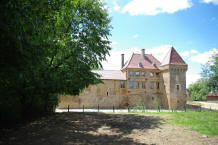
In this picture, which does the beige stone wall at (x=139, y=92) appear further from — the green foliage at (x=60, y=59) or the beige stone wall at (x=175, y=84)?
the green foliage at (x=60, y=59)

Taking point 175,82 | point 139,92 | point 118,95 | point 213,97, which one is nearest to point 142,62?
point 139,92

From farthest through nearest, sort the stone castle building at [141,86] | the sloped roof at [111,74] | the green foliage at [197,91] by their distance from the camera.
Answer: the green foliage at [197,91], the sloped roof at [111,74], the stone castle building at [141,86]

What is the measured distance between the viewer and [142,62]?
127 ft

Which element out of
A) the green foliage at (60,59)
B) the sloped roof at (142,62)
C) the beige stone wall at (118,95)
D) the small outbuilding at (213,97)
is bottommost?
the small outbuilding at (213,97)

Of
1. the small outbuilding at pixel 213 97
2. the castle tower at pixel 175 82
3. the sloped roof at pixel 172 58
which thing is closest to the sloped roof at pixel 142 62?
the sloped roof at pixel 172 58

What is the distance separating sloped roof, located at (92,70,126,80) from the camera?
35.5 meters

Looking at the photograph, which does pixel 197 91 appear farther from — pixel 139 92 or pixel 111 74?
pixel 111 74

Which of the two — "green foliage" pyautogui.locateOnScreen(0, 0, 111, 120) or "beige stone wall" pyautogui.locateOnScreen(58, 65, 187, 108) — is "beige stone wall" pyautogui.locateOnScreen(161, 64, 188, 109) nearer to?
"beige stone wall" pyautogui.locateOnScreen(58, 65, 187, 108)

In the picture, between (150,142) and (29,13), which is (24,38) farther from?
(150,142)

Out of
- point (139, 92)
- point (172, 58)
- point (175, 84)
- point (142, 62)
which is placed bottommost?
point (139, 92)

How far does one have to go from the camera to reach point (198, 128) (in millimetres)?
9641

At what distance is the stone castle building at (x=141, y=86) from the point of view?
33969 mm

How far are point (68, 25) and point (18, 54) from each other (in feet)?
22.9

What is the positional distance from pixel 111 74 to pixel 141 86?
729 centimetres
